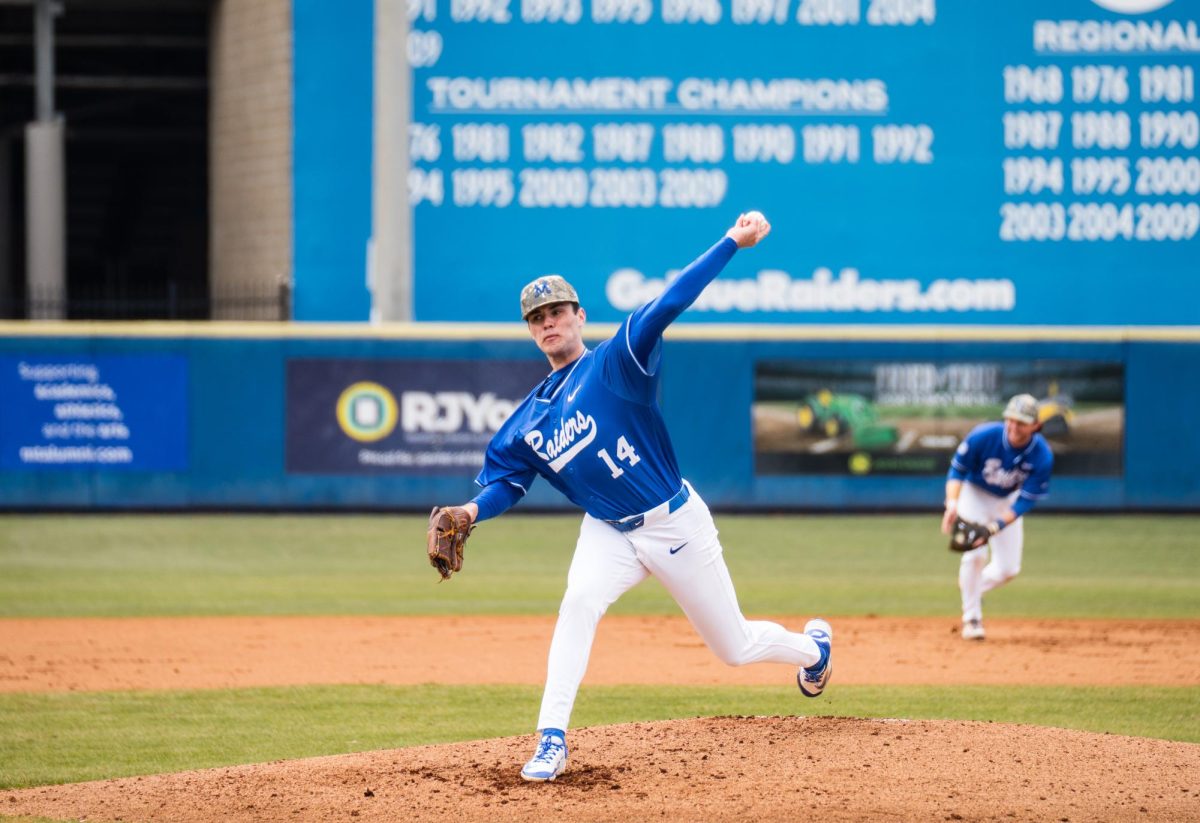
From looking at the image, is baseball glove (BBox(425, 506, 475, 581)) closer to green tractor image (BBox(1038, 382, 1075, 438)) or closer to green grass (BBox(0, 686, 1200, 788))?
green grass (BBox(0, 686, 1200, 788))

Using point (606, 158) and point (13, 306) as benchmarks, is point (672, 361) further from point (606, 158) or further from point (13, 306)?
point (13, 306)

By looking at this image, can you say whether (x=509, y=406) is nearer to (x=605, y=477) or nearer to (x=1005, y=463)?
(x=1005, y=463)

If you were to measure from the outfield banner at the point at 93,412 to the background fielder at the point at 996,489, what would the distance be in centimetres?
972

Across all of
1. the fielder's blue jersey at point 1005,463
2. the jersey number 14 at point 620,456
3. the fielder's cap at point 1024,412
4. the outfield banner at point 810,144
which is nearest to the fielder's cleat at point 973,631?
the fielder's blue jersey at point 1005,463

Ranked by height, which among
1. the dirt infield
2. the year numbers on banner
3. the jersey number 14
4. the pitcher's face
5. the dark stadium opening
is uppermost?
the dark stadium opening

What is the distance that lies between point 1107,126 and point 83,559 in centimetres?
1239

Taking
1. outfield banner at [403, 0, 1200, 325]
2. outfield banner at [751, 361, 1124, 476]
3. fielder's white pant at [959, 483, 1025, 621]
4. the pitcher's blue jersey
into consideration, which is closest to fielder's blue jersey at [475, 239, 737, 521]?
the pitcher's blue jersey

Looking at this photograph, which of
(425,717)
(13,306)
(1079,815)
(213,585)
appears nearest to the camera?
(1079,815)

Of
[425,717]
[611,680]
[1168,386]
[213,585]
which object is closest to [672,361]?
[1168,386]

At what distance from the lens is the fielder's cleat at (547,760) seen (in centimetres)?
573

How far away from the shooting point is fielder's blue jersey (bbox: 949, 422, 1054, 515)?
10203mm

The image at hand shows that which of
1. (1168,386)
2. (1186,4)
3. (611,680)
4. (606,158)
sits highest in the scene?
(1186,4)

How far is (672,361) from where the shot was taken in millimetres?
17516

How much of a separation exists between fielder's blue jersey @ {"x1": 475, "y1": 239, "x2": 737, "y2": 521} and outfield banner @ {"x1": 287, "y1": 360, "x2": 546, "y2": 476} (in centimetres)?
1130
